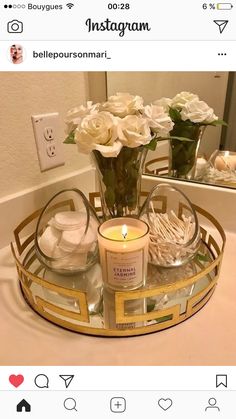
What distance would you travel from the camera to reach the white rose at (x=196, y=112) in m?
0.66

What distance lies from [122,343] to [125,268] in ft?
0.33

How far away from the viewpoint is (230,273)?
1.83ft

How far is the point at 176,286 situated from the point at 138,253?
71 mm

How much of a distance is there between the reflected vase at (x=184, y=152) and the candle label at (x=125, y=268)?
33 cm

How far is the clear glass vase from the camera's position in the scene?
0.53 meters
